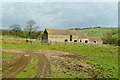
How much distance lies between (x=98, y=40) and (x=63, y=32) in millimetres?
19115

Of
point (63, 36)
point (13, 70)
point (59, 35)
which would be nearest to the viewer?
Result: point (13, 70)

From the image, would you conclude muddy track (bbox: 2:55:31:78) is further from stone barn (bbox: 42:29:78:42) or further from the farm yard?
stone barn (bbox: 42:29:78:42)

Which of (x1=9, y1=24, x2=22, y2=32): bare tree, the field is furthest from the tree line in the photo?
the field

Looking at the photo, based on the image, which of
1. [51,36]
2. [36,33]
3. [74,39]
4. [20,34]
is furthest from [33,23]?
[74,39]

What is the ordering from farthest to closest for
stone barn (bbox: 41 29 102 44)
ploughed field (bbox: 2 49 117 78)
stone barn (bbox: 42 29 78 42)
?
stone barn (bbox: 41 29 102 44)
stone barn (bbox: 42 29 78 42)
ploughed field (bbox: 2 49 117 78)

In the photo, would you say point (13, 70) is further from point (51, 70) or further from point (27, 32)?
point (27, 32)

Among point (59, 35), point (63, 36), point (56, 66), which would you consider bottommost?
point (56, 66)

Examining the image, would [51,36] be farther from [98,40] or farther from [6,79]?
[6,79]

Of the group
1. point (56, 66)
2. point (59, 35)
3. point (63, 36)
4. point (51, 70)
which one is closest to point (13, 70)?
point (51, 70)

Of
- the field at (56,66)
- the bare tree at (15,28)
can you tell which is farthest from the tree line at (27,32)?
the field at (56,66)

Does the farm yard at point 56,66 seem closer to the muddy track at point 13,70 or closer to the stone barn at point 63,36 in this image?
the muddy track at point 13,70

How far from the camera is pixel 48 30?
201 feet

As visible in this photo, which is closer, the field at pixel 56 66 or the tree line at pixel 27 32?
the field at pixel 56 66

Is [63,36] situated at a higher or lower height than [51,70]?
higher
